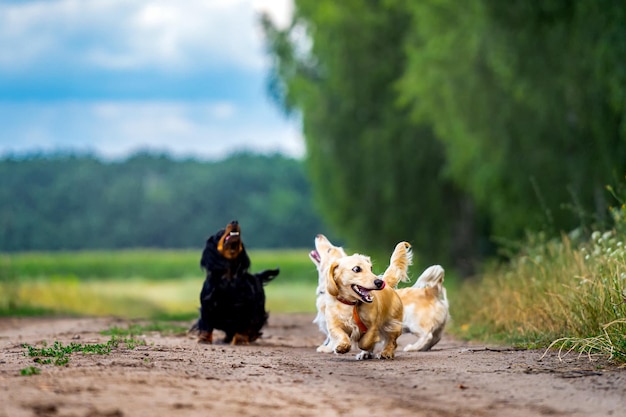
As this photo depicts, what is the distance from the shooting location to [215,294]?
1288cm

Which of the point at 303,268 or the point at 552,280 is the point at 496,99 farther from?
the point at 303,268

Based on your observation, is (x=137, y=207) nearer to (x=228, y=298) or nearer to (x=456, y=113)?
(x=456, y=113)

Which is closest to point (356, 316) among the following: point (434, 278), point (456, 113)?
point (434, 278)

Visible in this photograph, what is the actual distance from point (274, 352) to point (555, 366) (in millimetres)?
3220

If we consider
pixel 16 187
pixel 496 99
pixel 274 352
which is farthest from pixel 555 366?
pixel 16 187

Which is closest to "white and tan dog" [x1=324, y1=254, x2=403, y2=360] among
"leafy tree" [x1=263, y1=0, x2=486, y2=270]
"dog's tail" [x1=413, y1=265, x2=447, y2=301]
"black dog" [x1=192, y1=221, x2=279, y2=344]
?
"dog's tail" [x1=413, y1=265, x2=447, y2=301]

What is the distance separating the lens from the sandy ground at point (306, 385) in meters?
6.98

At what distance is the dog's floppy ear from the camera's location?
10273 mm

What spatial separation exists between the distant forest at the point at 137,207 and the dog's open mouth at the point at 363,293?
72.8 m

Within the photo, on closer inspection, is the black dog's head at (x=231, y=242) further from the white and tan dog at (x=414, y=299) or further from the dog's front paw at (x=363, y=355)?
the dog's front paw at (x=363, y=355)

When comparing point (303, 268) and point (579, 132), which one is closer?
point (579, 132)

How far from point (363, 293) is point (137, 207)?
78.0m

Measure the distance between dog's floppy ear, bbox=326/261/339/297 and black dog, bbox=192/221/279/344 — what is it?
2563 millimetres

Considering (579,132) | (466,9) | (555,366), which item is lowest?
(555,366)
